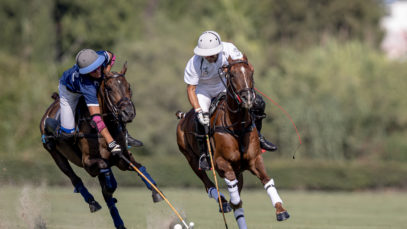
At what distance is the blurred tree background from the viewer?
33.2m

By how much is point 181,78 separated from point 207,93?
28.9 m

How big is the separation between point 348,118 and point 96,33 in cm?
2174

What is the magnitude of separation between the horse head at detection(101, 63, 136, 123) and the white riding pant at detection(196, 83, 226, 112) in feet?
3.54

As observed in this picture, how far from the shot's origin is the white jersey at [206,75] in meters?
9.57

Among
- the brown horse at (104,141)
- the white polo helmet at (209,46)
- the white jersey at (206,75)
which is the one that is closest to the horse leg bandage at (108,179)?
the brown horse at (104,141)

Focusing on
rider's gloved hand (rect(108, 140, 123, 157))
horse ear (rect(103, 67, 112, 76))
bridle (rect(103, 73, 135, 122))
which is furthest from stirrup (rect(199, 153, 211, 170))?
horse ear (rect(103, 67, 112, 76))

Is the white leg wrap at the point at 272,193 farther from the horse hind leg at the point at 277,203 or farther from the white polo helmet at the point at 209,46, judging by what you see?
the white polo helmet at the point at 209,46

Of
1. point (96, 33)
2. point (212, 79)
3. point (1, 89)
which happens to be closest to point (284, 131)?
point (1, 89)

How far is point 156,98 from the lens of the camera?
37.5 meters

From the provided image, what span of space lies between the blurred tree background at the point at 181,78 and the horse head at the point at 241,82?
1640 centimetres

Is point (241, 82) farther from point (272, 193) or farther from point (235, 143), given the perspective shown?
point (272, 193)

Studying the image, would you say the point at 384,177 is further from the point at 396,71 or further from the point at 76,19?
the point at 76,19

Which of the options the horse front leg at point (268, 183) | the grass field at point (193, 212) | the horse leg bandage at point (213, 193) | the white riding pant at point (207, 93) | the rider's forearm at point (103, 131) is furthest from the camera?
the grass field at point (193, 212)

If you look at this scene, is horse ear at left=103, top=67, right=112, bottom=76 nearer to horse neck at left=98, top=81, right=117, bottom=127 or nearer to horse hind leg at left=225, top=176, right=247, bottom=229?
horse neck at left=98, top=81, right=117, bottom=127
